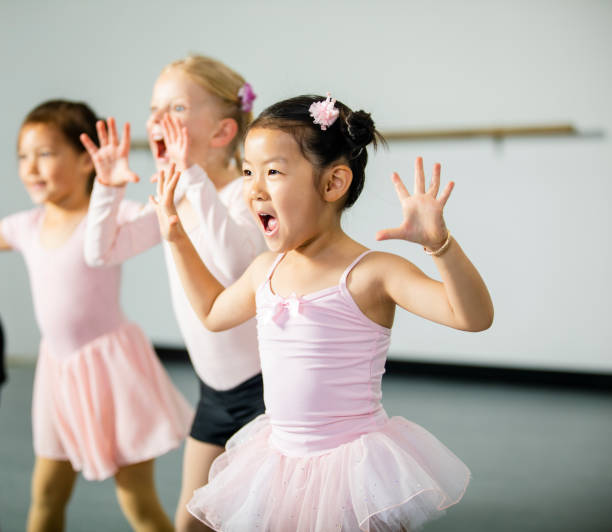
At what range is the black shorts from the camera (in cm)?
151

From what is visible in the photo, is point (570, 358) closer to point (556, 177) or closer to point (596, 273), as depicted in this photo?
point (596, 273)

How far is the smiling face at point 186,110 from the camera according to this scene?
4.98ft

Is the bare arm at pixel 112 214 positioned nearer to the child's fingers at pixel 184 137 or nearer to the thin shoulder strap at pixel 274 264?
the child's fingers at pixel 184 137

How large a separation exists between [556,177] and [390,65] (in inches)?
35.9

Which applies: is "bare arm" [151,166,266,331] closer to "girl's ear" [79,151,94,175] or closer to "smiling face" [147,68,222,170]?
"smiling face" [147,68,222,170]

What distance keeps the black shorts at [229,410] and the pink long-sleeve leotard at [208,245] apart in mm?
19

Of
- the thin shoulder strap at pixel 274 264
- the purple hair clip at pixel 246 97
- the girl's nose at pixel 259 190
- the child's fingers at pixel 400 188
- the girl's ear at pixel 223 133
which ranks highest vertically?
the purple hair clip at pixel 246 97

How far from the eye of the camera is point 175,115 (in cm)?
152

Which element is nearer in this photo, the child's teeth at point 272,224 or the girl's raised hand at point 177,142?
the child's teeth at point 272,224

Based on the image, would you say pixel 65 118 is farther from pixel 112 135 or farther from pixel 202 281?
pixel 202 281

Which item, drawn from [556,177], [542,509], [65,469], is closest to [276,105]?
[65,469]

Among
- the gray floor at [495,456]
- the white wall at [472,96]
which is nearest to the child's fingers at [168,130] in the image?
the gray floor at [495,456]

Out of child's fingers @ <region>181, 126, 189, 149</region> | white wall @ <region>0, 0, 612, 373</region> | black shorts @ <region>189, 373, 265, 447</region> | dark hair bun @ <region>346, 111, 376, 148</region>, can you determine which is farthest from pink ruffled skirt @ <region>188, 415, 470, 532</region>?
white wall @ <region>0, 0, 612, 373</region>

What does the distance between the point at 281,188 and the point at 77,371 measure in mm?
904
